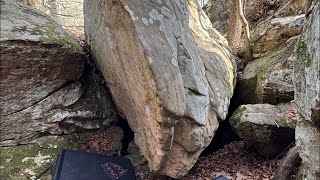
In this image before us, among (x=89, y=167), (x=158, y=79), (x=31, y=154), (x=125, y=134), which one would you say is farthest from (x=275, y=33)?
(x=31, y=154)

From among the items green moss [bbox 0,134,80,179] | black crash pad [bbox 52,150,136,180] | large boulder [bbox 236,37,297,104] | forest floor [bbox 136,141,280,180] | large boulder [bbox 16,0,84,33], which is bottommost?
forest floor [bbox 136,141,280,180]

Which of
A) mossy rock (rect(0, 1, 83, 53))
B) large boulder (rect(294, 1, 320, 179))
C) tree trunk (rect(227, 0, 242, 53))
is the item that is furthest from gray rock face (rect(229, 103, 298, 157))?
tree trunk (rect(227, 0, 242, 53))

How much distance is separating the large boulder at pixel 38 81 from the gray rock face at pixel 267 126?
127 inches

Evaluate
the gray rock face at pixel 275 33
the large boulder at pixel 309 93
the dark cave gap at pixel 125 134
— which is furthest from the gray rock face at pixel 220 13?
the large boulder at pixel 309 93

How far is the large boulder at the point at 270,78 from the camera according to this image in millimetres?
6688

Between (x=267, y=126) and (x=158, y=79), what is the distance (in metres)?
2.89

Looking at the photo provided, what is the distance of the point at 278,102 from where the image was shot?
6770mm

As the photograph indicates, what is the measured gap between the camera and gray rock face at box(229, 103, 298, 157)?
600 cm

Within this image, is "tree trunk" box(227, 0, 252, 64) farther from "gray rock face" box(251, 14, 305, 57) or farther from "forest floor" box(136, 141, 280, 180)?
"forest floor" box(136, 141, 280, 180)

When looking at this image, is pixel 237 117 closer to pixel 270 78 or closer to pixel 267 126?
pixel 267 126

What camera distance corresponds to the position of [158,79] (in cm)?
437

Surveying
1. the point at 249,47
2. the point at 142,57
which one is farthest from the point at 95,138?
the point at 249,47

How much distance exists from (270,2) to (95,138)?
8.15 meters

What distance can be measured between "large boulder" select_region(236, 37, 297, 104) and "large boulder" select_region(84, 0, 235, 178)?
106 centimetres
